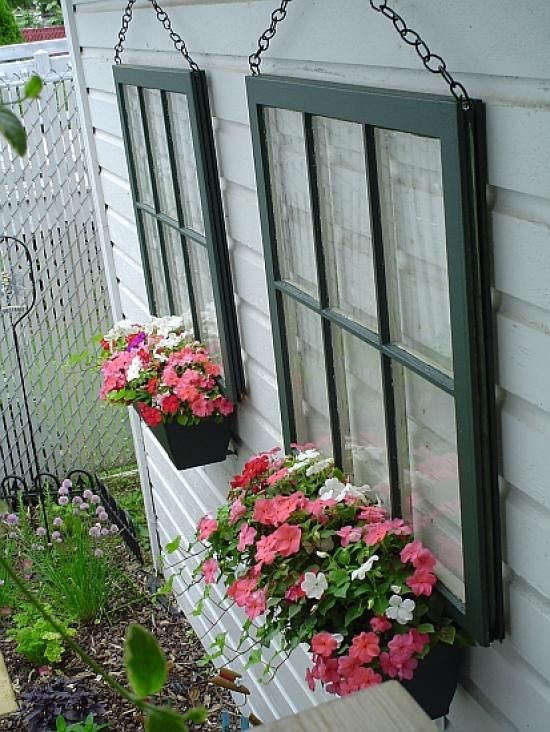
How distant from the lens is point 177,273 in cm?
348

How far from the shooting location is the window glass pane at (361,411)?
2.14 meters

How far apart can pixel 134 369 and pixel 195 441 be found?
32 centimetres

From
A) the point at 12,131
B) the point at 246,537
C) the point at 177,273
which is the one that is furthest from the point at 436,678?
the point at 177,273

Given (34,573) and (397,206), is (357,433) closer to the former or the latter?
(397,206)

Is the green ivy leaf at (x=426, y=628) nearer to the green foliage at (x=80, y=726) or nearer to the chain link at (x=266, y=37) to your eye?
the chain link at (x=266, y=37)

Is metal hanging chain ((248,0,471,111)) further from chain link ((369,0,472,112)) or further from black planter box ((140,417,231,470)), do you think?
black planter box ((140,417,231,470))

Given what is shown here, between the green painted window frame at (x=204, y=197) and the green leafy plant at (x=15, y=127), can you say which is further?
the green painted window frame at (x=204, y=197)

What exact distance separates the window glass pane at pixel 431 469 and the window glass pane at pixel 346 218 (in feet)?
0.62

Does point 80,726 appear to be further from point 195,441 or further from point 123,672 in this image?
point 195,441

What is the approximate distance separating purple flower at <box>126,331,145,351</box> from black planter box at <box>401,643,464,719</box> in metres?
1.77

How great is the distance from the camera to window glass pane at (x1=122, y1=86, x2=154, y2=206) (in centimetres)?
351

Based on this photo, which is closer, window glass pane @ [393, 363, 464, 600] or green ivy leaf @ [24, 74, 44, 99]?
green ivy leaf @ [24, 74, 44, 99]

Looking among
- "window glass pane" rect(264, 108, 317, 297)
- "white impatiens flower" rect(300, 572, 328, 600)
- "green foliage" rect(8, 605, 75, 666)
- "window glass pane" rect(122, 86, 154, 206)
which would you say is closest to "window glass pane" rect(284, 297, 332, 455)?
"window glass pane" rect(264, 108, 317, 297)

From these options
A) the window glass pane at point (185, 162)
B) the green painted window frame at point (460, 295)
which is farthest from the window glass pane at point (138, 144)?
the green painted window frame at point (460, 295)
